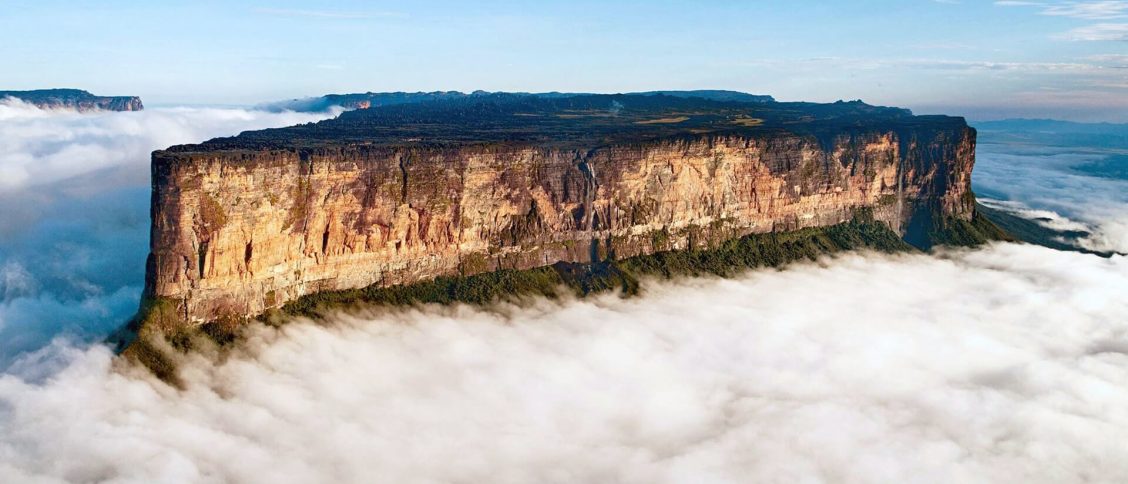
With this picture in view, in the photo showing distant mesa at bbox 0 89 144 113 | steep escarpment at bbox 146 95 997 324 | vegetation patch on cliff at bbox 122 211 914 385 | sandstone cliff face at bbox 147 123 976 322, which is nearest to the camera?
vegetation patch on cliff at bbox 122 211 914 385

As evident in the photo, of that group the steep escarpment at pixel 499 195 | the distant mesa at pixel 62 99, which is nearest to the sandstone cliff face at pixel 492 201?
the steep escarpment at pixel 499 195

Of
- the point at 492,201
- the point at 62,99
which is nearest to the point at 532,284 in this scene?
the point at 492,201

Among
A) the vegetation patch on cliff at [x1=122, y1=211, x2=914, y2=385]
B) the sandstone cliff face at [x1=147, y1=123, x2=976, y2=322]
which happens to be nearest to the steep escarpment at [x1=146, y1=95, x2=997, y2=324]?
the sandstone cliff face at [x1=147, y1=123, x2=976, y2=322]

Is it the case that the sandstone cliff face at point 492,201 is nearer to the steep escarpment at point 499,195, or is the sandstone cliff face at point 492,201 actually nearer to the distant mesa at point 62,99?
the steep escarpment at point 499,195

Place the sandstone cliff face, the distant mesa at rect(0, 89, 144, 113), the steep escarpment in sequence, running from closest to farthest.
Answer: the sandstone cliff face < the steep escarpment < the distant mesa at rect(0, 89, 144, 113)

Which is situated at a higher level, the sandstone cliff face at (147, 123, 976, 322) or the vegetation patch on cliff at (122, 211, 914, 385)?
the sandstone cliff face at (147, 123, 976, 322)

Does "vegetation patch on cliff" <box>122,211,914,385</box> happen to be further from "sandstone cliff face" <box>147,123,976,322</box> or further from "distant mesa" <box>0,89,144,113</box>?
"distant mesa" <box>0,89,144,113</box>

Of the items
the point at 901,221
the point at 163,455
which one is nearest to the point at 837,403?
the point at 163,455
